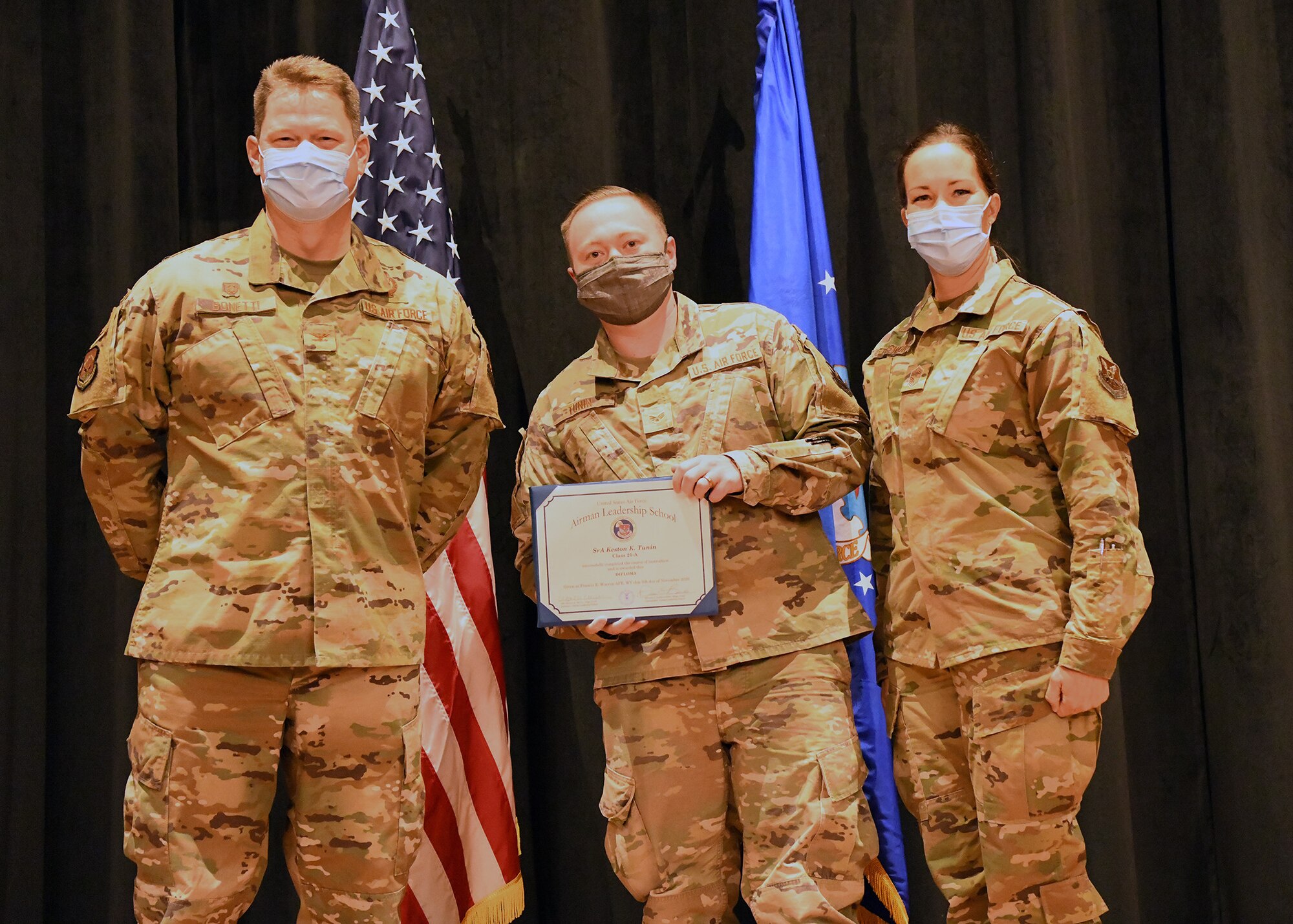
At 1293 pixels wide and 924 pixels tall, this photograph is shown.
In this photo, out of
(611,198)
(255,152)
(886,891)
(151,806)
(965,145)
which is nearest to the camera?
(151,806)

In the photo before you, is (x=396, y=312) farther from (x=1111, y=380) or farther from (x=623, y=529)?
(x=1111, y=380)

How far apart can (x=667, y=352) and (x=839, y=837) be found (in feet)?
3.76

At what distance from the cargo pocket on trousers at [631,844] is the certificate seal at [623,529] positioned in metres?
0.52

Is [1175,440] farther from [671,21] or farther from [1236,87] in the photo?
[671,21]

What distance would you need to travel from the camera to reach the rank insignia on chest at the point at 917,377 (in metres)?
2.76

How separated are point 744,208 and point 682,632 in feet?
6.22

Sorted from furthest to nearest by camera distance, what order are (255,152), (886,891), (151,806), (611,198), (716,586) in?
(886,891) → (611,198) → (716,586) → (255,152) → (151,806)

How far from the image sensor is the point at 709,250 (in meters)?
4.13

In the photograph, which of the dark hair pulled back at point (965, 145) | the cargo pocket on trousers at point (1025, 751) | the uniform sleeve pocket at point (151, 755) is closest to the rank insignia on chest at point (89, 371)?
the uniform sleeve pocket at point (151, 755)

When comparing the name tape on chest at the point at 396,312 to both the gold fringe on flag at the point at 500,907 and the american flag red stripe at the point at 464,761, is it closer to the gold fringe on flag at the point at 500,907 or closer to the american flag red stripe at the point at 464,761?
the american flag red stripe at the point at 464,761

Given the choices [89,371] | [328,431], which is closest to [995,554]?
[328,431]

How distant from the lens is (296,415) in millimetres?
2475

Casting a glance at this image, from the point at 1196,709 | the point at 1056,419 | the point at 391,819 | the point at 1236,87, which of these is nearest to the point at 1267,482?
the point at 1196,709

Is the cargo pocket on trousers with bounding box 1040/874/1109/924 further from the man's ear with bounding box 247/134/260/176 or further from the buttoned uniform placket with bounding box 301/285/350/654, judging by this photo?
the man's ear with bounding box 247/134/260/176
